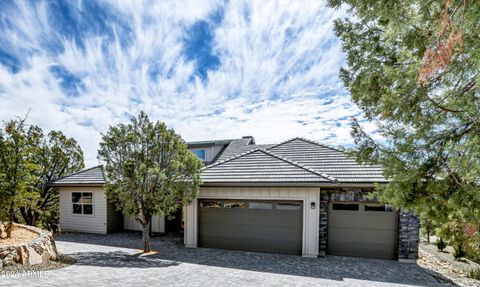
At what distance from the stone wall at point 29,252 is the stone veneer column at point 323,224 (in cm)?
893

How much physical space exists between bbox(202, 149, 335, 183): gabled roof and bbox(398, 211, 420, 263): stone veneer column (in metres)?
2.94

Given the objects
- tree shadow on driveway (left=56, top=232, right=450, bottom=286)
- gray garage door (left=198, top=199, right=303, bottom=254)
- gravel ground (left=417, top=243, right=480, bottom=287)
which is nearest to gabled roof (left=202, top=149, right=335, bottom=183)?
gray garage door (left=198, top=199, right=303, bottom=254)

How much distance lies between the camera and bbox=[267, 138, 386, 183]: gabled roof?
952 centimetres

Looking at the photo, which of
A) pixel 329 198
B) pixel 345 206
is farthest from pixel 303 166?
pixel 345 206

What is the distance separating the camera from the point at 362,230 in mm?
9547

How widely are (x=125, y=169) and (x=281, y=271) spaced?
6.21 m

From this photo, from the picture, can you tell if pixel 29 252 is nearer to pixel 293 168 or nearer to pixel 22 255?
pixel 22 255

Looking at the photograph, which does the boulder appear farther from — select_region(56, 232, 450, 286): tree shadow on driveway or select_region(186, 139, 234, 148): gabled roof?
select_region(186, 139, 234, 148): gabled roof

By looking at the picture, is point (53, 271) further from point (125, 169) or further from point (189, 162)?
point (189, 162)

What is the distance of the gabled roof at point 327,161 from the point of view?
31.2 feet

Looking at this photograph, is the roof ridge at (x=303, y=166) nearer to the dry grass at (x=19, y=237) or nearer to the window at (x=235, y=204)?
the window at (x=235, y=204)

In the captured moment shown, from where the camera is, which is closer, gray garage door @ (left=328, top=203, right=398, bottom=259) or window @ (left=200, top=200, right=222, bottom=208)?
gray garage door @ (left=328, top=203, right=398, bottom=259)

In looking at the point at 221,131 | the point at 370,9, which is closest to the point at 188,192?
the point at 370,9

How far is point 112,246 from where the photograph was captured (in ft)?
35.8
